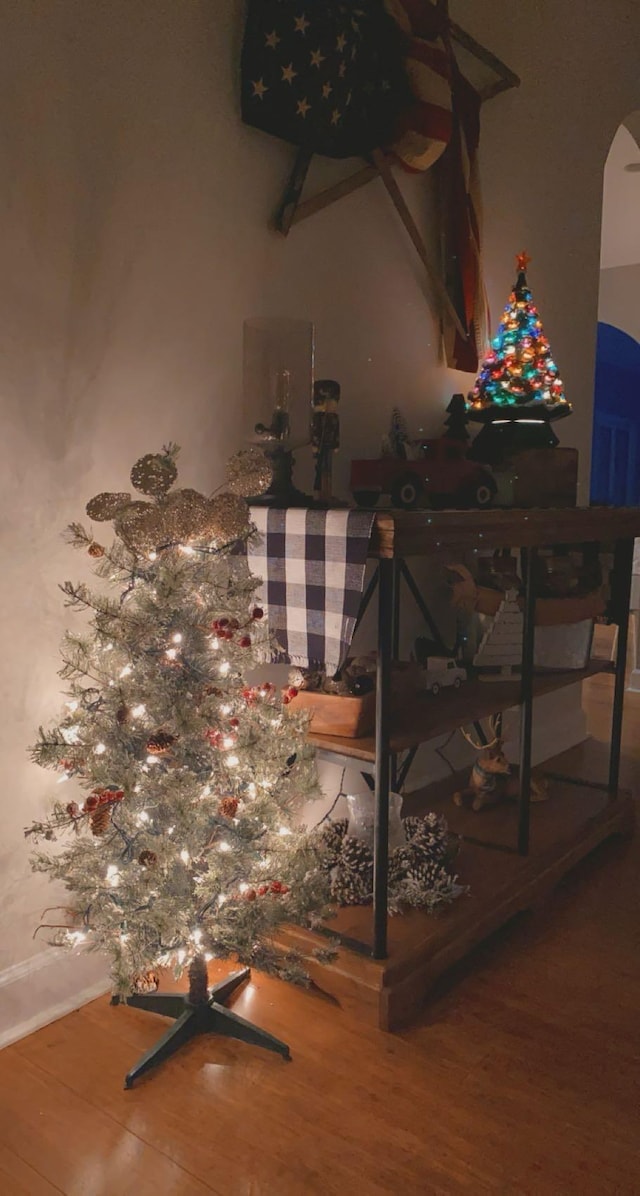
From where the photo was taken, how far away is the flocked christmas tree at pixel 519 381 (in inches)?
105


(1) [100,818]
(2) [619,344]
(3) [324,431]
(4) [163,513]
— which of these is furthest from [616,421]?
(1) [100,818]

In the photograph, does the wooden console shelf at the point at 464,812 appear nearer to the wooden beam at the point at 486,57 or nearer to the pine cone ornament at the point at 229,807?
the pine cone ornament at the point at 229,807

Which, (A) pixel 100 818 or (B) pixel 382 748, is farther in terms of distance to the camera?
(B) pixel 382 748

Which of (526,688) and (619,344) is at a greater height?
(619,344)

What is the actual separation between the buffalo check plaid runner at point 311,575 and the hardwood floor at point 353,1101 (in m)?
0.76

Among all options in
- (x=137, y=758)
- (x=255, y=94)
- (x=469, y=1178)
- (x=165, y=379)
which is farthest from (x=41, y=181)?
(x=469, y=1178)

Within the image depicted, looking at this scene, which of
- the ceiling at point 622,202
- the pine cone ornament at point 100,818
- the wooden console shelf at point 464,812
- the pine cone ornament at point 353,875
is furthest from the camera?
the ceiling at point 622,202

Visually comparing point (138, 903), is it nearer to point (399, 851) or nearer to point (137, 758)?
point (137, 758)

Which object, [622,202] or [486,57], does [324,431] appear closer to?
[486,57]

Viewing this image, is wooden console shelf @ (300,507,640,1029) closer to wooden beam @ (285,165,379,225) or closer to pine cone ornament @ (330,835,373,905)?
pine cone ornament @ (330,835,373,905)

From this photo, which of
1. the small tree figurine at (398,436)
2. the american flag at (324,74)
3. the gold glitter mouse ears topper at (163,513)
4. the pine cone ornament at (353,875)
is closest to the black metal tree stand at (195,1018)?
the pine cone ornament at (353,875)

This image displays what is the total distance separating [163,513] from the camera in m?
1.57

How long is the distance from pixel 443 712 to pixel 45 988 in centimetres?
103

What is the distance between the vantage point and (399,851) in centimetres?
213
